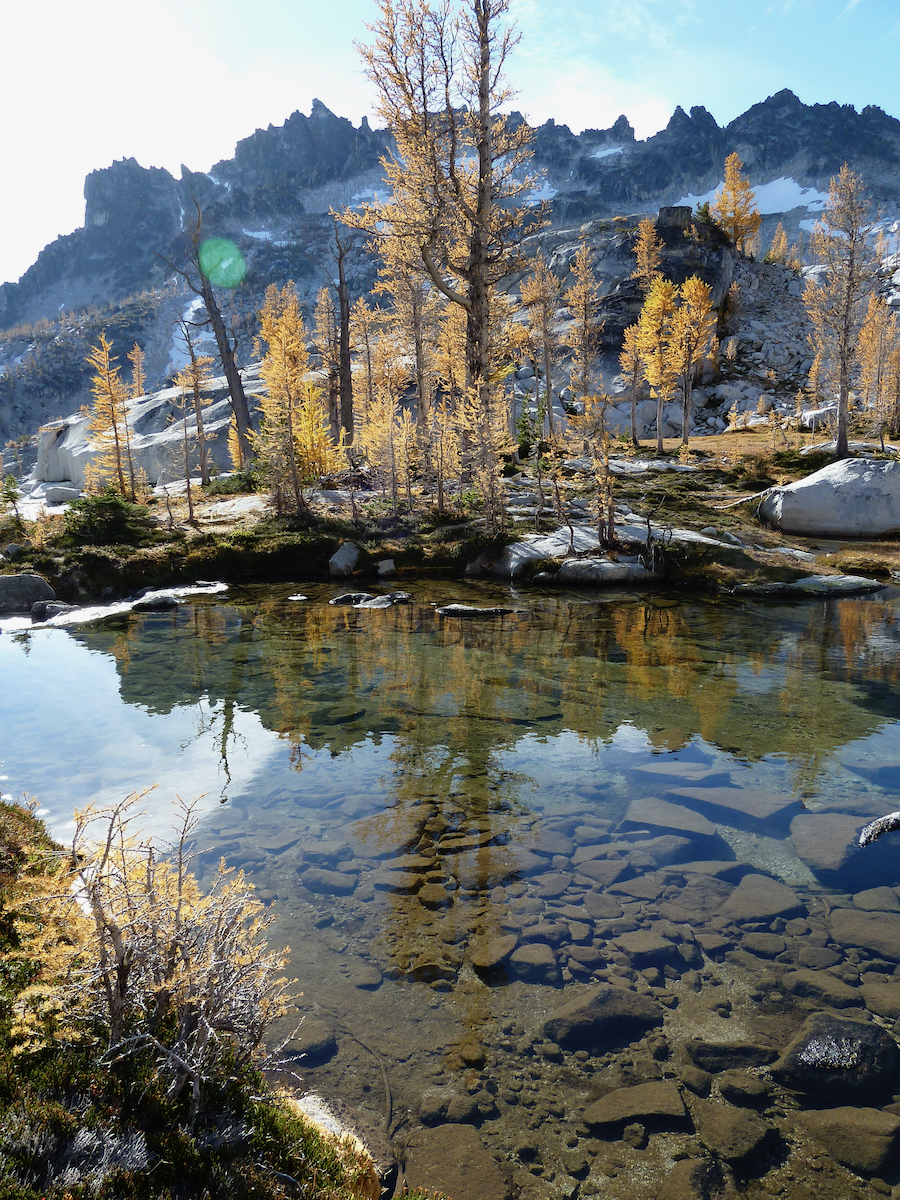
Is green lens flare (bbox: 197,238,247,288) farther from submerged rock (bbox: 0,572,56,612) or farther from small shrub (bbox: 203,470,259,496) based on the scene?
submerged rock (bbox: 0,572,56,612)

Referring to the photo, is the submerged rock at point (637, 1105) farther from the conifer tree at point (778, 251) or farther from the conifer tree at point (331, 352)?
the conifer tree at point (778, 251)

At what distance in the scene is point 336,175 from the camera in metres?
170

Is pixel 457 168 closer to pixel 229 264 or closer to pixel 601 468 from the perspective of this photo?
pixel 601 468

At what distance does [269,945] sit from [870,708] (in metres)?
9.76

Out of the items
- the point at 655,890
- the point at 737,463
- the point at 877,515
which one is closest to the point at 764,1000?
the point at 655,890

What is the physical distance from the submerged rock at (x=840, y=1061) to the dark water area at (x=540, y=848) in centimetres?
9

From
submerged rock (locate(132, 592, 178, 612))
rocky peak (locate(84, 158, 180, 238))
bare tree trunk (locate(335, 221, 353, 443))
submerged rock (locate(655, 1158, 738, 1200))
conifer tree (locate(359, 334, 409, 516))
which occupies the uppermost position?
rocky peak (locate(84, 158, 180, 238))

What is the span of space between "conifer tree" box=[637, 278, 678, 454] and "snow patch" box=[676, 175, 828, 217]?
15303cm

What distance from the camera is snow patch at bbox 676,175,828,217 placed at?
164500 mm

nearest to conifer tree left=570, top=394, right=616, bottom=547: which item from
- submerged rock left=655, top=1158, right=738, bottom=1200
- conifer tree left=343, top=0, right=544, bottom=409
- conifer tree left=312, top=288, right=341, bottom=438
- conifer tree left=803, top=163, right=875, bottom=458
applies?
conifer tree left=343, top=0, right=544, bottom=409

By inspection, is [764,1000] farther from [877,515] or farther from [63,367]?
[63,367]

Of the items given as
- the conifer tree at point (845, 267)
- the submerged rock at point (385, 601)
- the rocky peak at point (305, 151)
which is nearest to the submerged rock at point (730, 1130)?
the submerged rock at point (385, 601)

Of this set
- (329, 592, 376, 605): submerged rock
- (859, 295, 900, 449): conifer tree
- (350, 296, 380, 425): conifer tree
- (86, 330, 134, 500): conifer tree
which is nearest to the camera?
(329, 592, 376, 605): submerged rock

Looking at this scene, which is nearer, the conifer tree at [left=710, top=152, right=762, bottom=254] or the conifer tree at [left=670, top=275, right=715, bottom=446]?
the conifer tree at [left=670, top=275, right=715, bottom=446]
